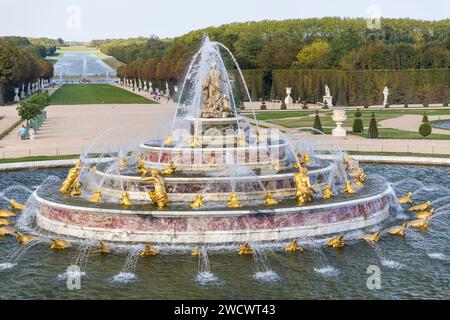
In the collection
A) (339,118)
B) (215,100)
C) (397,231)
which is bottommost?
(397,231)

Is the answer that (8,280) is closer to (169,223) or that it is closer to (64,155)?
(169,223)

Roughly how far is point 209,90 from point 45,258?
11356mm

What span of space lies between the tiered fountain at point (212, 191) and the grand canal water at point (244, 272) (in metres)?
0.99

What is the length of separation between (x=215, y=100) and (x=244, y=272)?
11416 millimetres

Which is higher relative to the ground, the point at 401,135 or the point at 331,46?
the point at 331,46

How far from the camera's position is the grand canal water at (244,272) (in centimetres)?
1684

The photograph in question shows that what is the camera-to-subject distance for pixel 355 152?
4056cm

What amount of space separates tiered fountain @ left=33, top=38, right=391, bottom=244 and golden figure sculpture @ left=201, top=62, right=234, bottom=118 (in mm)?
42

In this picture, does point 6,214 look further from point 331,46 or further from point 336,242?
point 331,46

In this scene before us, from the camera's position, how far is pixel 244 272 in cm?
1827

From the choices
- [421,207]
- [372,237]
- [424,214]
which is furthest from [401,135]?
[372,237]
